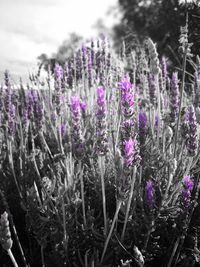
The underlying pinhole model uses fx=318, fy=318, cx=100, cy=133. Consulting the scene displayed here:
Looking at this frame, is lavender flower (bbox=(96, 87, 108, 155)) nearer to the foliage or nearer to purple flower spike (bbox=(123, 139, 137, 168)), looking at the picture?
the foliage

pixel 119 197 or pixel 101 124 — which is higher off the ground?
pixel 101 124

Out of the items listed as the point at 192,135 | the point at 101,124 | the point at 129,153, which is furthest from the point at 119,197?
the point at 192,135

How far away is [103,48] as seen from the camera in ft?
9.48

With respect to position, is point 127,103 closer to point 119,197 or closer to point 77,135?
point 77,135

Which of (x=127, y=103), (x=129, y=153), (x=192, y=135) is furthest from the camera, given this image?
(x=192, y=135)

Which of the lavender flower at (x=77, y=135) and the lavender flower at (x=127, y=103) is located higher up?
the lavender flower at (x=127, y=103)

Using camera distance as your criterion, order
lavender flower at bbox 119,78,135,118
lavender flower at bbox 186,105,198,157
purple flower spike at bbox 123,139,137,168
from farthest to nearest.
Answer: lavender flower at bbox 186,105,198,157, lavender flower at bbox 119,78,135,118, purple flower spike at bbox 123,139,137,168

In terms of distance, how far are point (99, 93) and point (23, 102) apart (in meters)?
1.82

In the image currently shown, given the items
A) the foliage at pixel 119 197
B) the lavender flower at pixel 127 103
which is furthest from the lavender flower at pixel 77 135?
the lavender flower at pixel 127 103

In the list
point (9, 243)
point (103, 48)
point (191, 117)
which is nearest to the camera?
point (9, 243)

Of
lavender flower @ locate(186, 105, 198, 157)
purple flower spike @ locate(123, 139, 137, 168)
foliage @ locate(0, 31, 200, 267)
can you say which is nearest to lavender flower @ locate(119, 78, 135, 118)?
foliage @ locate(0, 31, 200, 267)

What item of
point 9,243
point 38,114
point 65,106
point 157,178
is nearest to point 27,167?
point 38,114

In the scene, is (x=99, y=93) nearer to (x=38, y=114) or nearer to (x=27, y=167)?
(x=38, y=114)

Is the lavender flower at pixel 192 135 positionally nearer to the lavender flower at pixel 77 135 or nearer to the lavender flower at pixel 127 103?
the lavender flower at pixel 127 103
